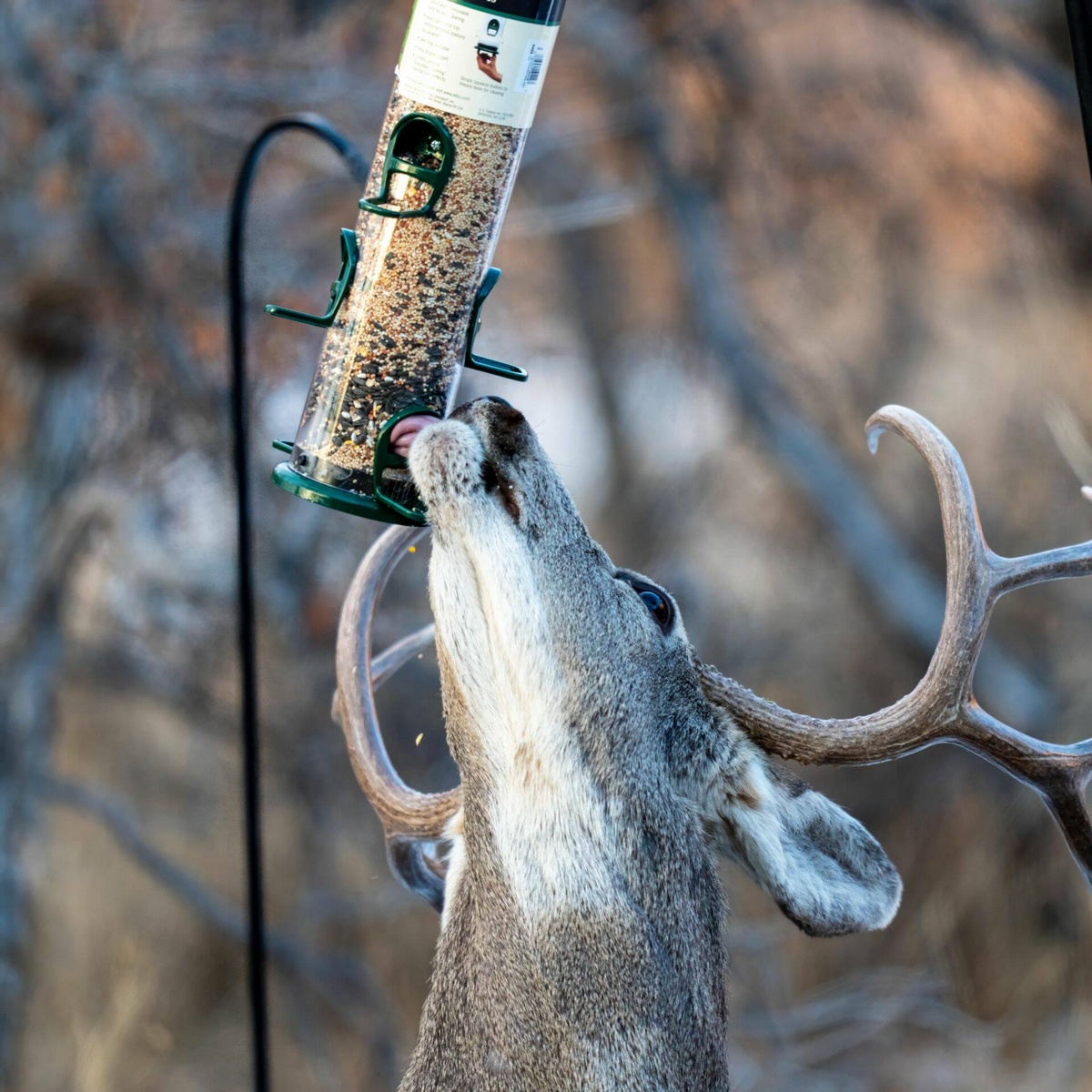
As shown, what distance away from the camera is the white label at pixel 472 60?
6.70ft

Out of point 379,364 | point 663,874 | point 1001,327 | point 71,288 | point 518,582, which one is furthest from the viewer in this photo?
point 1001,327

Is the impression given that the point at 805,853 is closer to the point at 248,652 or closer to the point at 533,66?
the point at 248,652

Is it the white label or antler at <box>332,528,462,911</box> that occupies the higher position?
the white label

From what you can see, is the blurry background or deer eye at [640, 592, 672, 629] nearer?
deer eye at [640, 592, 672, 629]

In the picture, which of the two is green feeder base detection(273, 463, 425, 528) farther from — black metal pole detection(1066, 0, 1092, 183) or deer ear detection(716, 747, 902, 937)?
black metal pole detection(1066, 0, 1092, 183)

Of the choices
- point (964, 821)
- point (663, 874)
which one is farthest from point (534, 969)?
point (964, 821)

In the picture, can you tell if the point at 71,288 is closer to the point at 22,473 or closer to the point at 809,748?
the point at 22,473

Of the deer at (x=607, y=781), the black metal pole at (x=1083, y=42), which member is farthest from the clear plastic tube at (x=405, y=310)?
the black metal pole at (x=1083, y=42)

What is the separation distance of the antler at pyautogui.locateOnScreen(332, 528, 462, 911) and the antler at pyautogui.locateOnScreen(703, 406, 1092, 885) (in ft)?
2.67

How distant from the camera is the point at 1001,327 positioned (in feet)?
25.1

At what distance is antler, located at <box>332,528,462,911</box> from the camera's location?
2547mm

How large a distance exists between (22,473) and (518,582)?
15.1ft

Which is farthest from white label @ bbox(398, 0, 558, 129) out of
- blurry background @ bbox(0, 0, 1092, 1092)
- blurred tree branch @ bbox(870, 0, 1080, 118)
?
blurred tree branch @ bbox(870, 0, 1080, 118)

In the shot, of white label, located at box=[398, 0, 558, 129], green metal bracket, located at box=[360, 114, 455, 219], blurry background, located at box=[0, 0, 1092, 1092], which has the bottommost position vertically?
blurry background, located at box=[0, 0, 1092, 1092]
